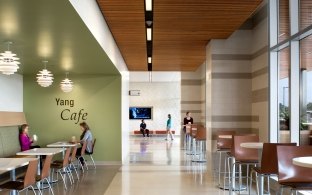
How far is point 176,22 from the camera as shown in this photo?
24.4 ft

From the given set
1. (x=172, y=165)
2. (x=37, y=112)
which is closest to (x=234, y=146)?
(x=172, y=165)

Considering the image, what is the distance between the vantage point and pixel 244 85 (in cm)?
916

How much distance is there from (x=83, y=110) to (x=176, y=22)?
5.27 meters

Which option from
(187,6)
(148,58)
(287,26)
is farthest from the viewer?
(148,58)

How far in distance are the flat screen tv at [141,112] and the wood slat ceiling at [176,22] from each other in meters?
15.1

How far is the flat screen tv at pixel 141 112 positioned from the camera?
26.2 m

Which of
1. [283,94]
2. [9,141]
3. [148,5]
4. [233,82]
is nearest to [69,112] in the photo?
[9,141]

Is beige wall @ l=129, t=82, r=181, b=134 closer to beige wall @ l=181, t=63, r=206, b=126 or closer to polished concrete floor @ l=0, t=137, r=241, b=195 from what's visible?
beige wall @ l=181, t=63, r=206, b=126

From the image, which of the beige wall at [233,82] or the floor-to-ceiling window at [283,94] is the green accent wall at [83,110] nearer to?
the beige wall at [233,82]

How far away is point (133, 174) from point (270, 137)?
11.5ft

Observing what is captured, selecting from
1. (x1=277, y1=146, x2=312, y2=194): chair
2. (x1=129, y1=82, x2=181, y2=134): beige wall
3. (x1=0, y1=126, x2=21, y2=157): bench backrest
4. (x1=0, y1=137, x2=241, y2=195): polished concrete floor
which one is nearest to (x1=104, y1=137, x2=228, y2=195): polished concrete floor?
(x1=0, y1=137, x2=241, y2=195): polished concrete floor

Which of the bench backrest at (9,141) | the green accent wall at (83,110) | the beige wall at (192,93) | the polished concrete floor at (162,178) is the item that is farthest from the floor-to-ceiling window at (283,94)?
the beige wall at (192,93)

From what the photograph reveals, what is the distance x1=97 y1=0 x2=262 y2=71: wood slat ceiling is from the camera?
6195 mm

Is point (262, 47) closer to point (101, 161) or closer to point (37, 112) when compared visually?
point (101, 161)
